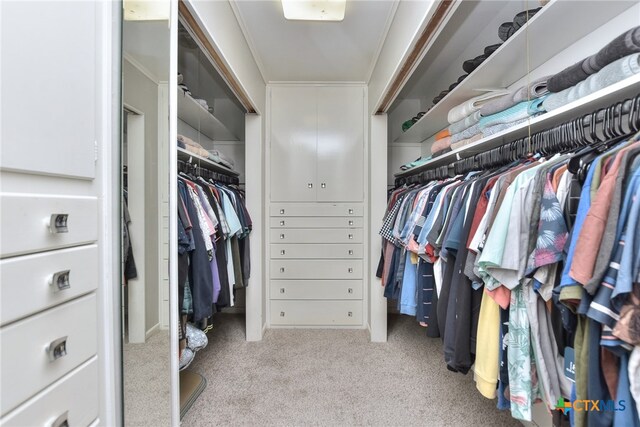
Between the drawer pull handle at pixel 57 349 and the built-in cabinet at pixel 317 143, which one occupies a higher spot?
the built-in cabinet at pixel 317 143

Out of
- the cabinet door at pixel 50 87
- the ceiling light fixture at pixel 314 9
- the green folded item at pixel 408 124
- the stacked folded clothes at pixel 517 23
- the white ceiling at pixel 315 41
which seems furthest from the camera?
the green folded item at pixel 408 124

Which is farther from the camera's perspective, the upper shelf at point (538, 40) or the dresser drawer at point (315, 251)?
the dresser drawer at point (315, 251)

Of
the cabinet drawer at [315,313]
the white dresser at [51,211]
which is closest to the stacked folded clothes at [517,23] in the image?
the white dresser at [51,211]

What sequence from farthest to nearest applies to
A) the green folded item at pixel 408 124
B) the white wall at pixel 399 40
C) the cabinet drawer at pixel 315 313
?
the cabinet drawer at pixel 315 313 → the green folded item at pixel 408 124 → the white wall at pixel 399 40

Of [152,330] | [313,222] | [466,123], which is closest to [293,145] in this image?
[313,222]

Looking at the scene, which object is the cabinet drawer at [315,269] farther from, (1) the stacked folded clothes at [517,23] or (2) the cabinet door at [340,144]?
(1) the stacked folded clothes at [517,23]

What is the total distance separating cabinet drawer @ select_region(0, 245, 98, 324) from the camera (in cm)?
49

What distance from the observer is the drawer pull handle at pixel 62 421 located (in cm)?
58

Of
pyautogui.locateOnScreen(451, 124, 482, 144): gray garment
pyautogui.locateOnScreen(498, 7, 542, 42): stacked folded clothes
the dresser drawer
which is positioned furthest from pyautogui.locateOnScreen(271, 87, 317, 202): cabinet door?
pyautogui.locateOnScreen(498, 7, 542, 42): stacked folded clothes

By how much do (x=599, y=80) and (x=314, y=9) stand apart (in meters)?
1.40

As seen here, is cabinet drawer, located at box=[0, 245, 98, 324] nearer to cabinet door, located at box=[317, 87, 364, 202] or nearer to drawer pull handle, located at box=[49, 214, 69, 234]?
drawer pull handle, located at box=[49, 214, 69, 234]

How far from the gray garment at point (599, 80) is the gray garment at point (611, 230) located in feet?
0.89

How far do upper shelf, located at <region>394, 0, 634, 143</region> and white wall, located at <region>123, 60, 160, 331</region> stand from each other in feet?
4.63

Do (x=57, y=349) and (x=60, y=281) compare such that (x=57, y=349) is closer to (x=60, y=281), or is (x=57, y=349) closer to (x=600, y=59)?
(x=60, y=281)
